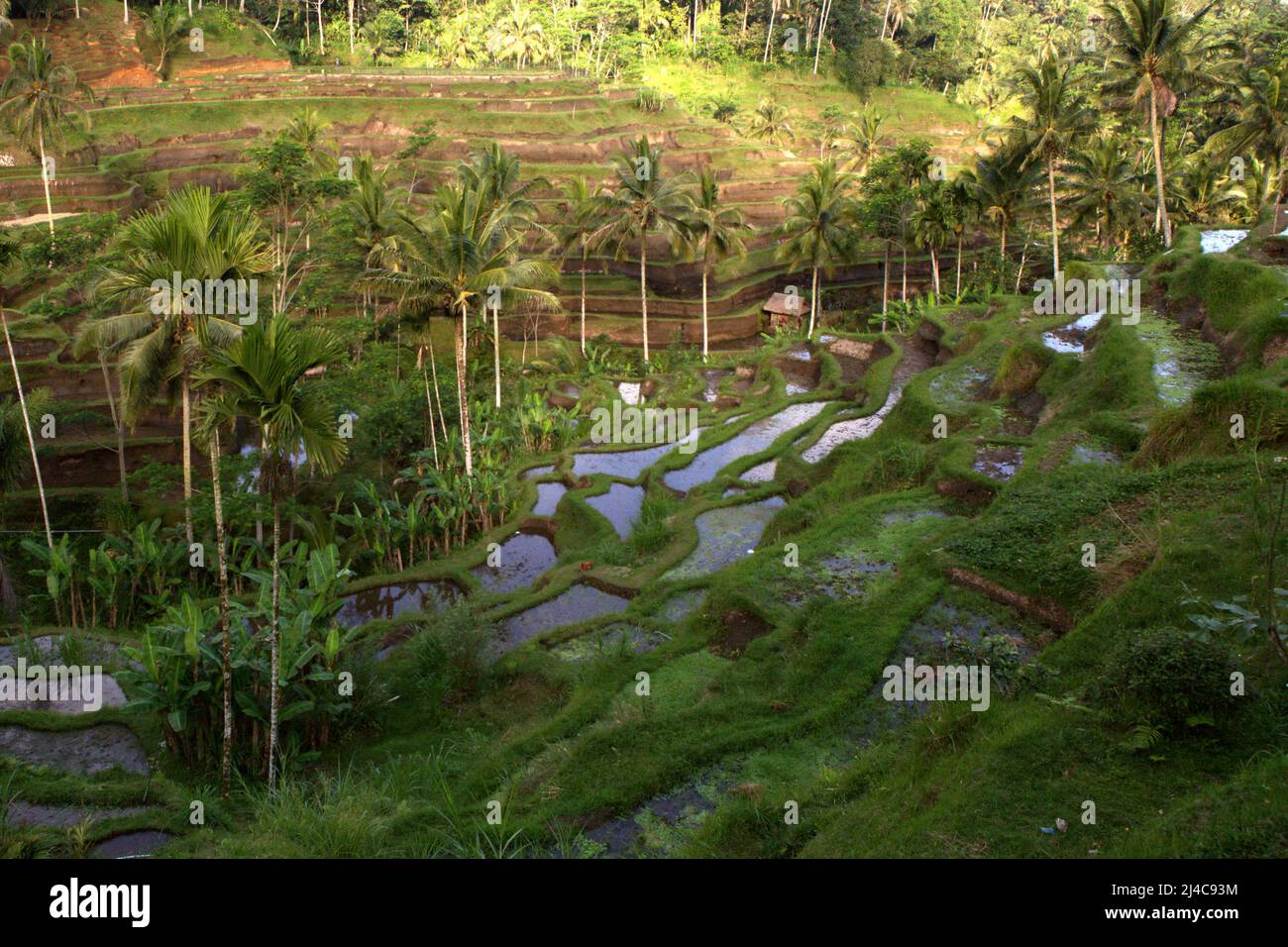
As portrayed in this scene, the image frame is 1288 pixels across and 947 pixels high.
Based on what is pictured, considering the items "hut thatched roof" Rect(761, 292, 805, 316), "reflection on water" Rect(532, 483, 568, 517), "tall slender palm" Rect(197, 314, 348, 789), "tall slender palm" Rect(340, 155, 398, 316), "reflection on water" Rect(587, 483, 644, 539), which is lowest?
"reflection on water" Rect(532, 483, 568, 517)

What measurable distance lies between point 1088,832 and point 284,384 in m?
8.89

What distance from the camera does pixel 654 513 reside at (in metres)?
21.4

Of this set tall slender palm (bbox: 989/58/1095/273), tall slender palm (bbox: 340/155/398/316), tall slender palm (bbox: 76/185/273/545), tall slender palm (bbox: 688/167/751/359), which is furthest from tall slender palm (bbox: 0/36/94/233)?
tall slender palm (bbox: 989/58/1095/273)

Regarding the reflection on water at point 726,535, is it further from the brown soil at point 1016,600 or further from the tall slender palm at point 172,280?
the tall slender palm at point 172,280

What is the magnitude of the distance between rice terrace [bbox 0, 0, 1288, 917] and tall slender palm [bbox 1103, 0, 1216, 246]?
13 cm

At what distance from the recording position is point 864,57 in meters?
81.2

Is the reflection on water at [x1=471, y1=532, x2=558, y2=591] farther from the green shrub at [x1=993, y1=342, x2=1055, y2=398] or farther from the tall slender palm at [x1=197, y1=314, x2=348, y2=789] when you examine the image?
the green shrub at [x1=993, y1=342, x2=1055, y2=398]

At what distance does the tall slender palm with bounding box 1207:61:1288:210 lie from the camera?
1363 inches

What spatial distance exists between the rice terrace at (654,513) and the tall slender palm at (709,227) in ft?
1.03

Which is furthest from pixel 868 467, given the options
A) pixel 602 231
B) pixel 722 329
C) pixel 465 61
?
pixel 465 61

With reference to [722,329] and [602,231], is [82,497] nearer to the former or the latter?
[602,231]

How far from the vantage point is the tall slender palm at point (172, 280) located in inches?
489

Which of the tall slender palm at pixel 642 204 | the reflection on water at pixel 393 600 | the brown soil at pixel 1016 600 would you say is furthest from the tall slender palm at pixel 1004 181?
the reflection on water at pixel 393 600

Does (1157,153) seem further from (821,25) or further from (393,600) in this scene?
(821,25)
